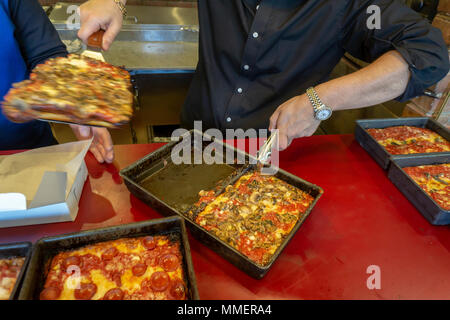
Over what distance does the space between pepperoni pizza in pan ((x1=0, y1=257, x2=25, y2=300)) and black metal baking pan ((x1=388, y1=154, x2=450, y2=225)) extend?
1.75 meters

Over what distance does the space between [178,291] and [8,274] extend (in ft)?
1.93

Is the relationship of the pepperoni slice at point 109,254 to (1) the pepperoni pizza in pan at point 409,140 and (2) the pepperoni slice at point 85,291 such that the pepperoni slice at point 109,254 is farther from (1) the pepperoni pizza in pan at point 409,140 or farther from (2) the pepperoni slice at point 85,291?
(1) the pepperoni pizza in pan at point 409,140

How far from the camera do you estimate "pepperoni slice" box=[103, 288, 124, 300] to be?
99 cm

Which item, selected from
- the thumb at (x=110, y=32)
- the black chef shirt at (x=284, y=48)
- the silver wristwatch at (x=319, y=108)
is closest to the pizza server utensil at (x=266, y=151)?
the silver wristwatch at (x=319, y=108)

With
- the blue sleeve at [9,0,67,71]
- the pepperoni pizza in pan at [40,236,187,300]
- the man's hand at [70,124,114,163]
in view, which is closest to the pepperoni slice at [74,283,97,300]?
the pepperoni pizza in pan at [40,236,187,300]

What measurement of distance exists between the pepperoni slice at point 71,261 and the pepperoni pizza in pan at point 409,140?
69.8 inches

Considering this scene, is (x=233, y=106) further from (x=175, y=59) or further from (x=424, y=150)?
(x=175, y=59)

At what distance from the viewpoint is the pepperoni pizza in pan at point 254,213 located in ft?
4.00

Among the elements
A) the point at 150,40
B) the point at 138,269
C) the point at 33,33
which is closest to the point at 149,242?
the point at 138,269

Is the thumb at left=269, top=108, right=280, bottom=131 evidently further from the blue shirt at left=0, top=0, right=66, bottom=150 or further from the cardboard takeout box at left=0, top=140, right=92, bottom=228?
the blue shirt at left=0, top=0, right=66, bottom=150

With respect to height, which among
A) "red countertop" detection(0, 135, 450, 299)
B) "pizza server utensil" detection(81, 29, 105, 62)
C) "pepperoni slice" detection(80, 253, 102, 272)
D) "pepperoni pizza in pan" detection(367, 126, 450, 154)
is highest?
"pizza server utensil" detection(81, 29, 105, 62)

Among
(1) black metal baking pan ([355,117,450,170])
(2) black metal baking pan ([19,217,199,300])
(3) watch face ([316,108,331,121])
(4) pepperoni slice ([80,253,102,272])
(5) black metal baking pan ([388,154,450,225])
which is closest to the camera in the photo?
(2) black metal baking pan ([19,217,199,300])

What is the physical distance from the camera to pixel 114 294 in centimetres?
100

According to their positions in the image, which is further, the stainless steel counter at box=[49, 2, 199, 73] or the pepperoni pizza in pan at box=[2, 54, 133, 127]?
the stainless steel counter at box=[49, 2, 199, 73]
